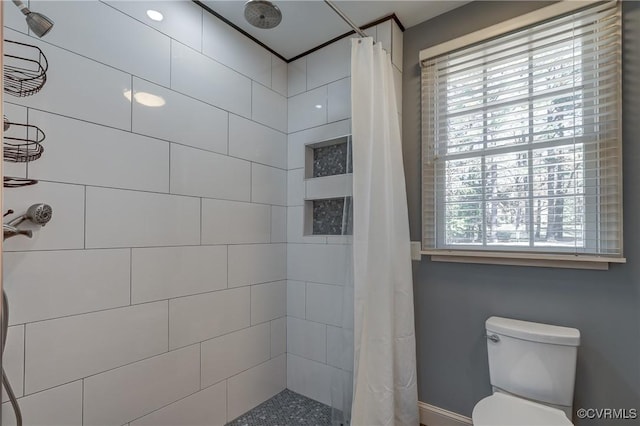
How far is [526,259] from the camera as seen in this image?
161 centimetres

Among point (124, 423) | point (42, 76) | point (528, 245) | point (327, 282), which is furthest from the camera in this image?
point (327, 282)

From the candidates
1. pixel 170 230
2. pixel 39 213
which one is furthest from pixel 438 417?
pixel 39 213

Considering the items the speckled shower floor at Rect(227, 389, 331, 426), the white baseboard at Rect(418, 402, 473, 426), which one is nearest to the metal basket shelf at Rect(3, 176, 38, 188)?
the speckled shower floor at Rect(227, 389, 331, 426)

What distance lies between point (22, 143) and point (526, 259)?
7.27 feet

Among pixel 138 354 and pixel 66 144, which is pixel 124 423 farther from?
pixel 66 144

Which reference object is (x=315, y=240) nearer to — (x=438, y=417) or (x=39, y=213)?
(x=438, y=417)

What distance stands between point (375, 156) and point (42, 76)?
1414 mm

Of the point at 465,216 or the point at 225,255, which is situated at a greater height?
the point at 465,216

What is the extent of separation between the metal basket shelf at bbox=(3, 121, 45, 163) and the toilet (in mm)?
2010

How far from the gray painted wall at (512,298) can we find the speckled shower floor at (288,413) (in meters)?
0.64

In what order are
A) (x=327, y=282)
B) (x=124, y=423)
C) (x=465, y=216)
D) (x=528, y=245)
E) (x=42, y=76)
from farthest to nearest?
(x=327, y=282) < (x=465, y=216) < (x=528, y=245) < (x=124, y=423) < (x=42, y=76)

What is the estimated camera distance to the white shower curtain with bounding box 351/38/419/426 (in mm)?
1595

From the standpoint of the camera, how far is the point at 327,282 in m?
2.10

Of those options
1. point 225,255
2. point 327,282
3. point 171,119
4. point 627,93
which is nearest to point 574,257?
point 627,93
